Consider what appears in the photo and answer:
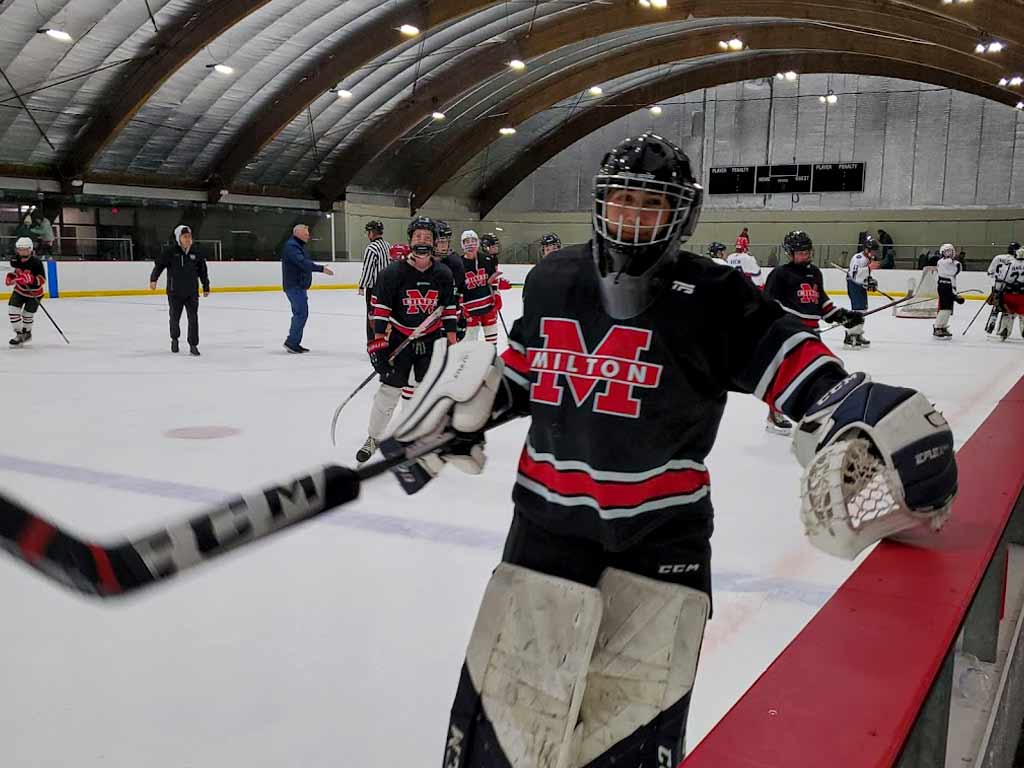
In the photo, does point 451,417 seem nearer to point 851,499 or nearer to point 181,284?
point 851,499

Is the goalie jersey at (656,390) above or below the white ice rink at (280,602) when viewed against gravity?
above

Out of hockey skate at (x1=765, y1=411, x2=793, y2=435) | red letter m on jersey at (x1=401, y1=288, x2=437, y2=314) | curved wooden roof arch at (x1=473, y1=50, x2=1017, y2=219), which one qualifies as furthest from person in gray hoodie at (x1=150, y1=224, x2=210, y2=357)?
curved wooden roof arch at (x1=473, y1=50, x2=1017, y2=219)

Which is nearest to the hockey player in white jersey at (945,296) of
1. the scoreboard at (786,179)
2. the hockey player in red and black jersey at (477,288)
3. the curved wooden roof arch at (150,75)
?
the hockey player in red and black jersey at (477,288)

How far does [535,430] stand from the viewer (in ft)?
5.17

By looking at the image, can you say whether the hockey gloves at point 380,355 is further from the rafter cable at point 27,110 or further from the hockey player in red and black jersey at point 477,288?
the rafter cable at point 27,110

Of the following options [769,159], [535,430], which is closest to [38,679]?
[535,430]

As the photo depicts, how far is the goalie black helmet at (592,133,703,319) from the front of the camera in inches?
58.9

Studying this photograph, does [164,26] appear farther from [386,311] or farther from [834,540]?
[834,540]

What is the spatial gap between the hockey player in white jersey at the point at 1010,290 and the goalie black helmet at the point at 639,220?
37.2ft

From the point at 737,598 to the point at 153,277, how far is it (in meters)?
8.79

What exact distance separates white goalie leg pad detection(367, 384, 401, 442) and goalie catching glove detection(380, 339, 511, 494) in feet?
11.1

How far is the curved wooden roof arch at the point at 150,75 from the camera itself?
16031 mm

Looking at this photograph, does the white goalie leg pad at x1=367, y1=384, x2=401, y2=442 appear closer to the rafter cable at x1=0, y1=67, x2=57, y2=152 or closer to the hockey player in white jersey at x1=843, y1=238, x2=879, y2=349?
the hockey player in white jersey at x1=843, y1=238, x2=879, y2=349

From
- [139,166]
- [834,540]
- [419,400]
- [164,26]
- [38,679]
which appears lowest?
[38,679]
